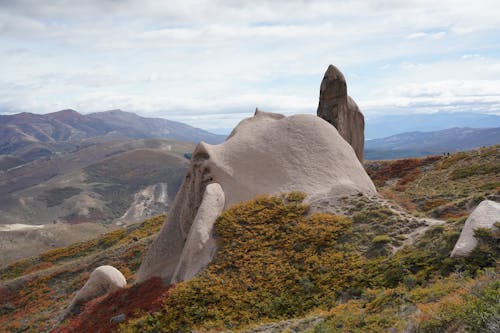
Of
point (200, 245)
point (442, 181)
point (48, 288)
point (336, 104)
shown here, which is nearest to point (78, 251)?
point (48, 288)

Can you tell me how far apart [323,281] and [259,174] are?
946cm

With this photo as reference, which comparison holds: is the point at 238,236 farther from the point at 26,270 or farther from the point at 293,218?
the point at 26,270

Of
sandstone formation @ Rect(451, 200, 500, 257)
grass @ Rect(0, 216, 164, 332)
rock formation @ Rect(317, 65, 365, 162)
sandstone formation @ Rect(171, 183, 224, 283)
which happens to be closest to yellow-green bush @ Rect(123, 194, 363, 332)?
sandstone formation @ Rect(171, 183, 224, 283)

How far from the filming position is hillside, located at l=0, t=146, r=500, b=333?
1098cm

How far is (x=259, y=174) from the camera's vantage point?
24.3m

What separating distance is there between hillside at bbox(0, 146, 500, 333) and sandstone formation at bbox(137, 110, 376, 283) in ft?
4.32

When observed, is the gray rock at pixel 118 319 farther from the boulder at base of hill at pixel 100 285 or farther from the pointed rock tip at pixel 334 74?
the pointed rock tip at pixel 334 74

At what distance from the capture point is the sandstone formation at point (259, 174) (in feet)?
76.3

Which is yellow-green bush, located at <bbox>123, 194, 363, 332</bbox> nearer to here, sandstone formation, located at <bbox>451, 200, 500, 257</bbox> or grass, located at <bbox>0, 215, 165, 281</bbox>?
sandstone formation, located at <bbox>451, 200, 500, 257</bbox>

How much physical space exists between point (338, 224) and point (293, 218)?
254 cm

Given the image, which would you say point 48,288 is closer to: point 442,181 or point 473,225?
point 473,225

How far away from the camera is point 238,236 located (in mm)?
20266

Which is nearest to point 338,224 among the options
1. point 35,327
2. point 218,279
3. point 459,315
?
point 218,279

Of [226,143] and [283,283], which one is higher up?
[226,143]
